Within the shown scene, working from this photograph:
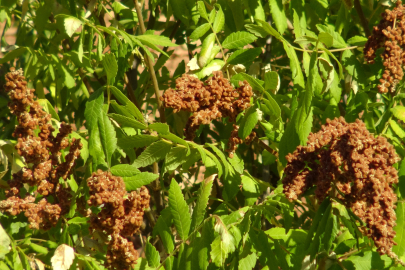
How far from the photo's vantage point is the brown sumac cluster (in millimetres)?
1634

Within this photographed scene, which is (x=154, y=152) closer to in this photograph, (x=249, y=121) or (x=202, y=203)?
(x=202, y=203)

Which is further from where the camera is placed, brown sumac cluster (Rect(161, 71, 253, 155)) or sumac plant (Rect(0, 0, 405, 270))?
brown sumac cluster (Rect(161, 71, 253, 155))

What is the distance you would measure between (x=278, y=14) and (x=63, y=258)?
1.21 m

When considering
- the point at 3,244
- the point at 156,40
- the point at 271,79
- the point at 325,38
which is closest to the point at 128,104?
the point at 156,40

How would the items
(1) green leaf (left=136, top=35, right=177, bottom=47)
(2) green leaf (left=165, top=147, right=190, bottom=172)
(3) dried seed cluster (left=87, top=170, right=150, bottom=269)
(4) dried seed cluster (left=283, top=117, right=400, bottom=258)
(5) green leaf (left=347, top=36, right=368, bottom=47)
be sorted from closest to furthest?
(4) dried seed cluster (left=283, top=117, right=400, bottom=258) < (3) dried seed cluster (left=87, top=170, right=150, bottom=269) < (2) green leaf (left=165, top=147, right=190, bottom=172) < (1) green leaf (left=136, top=35, right=177, bottom=47) < (5) green leaf (left=347, top=36, right=368, bottom=47)

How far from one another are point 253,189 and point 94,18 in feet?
3.67

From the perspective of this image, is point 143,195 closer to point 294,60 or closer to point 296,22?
point 294,60

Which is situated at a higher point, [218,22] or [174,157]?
[218,22]

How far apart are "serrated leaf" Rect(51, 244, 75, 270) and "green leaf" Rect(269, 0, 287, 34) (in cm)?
113

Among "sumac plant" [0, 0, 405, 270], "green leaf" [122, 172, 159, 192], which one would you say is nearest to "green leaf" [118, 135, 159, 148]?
"sumac plant" [0, 0, 405, 270]

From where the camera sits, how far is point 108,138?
1.55m

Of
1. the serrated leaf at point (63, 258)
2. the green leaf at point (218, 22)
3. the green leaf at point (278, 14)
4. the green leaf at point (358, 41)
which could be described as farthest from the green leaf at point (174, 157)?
the green leaf at point (358, 41)

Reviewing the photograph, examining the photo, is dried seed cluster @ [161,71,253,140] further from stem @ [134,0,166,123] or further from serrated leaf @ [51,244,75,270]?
serrated leaf @ [51,244,75,270]

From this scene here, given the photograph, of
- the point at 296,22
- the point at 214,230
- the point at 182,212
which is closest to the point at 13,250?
the point at 182,212
